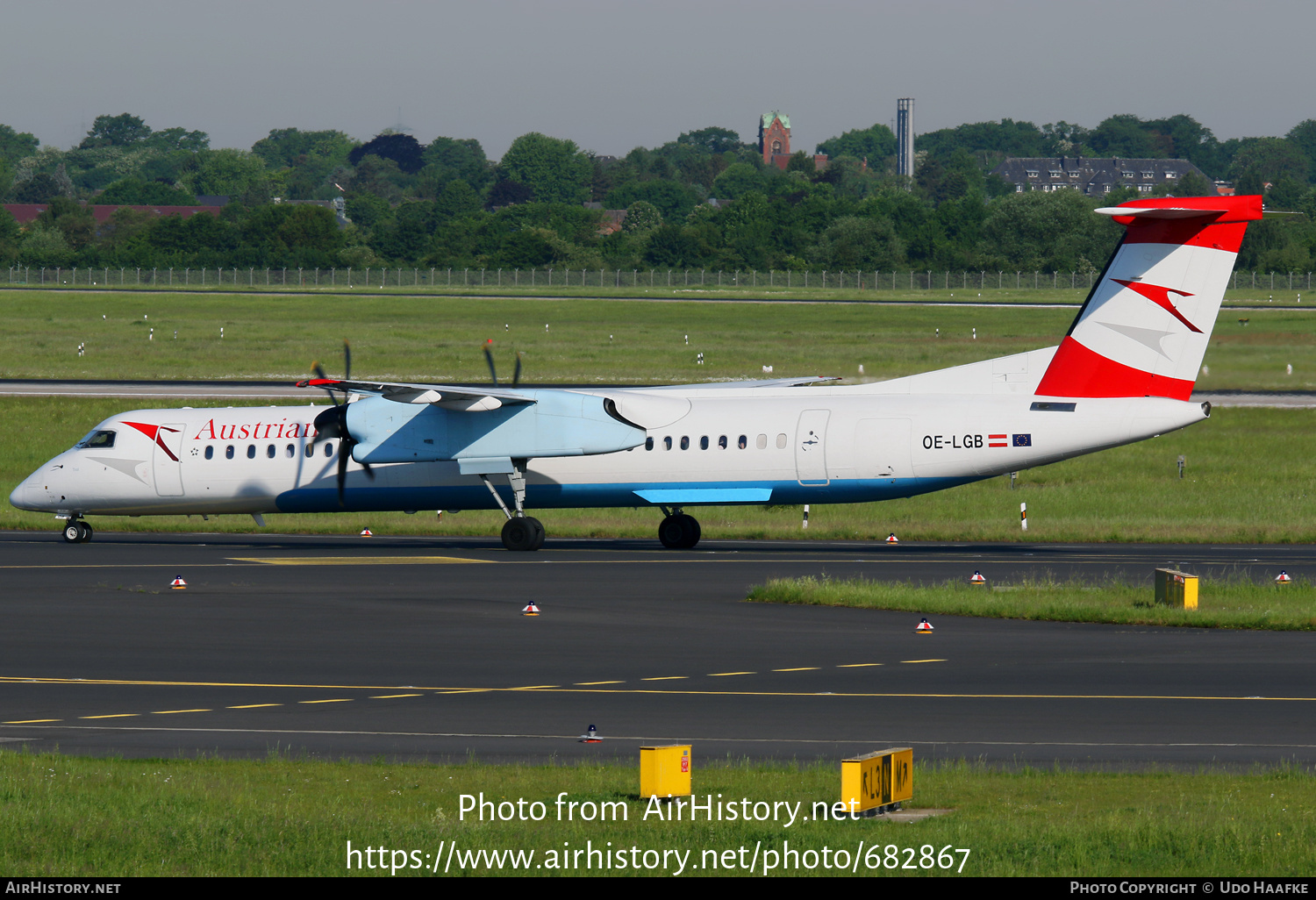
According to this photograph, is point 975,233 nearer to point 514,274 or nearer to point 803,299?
point 803,299

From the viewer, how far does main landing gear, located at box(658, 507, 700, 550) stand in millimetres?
35438

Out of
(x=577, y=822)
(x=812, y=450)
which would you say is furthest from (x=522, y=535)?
(x=577, y=822)

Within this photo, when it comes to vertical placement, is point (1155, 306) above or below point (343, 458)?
above

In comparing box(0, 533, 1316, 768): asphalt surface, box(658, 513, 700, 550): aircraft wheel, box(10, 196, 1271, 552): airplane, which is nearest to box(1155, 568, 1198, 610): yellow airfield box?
box(0, 533, 1316, 768): asphalt surface

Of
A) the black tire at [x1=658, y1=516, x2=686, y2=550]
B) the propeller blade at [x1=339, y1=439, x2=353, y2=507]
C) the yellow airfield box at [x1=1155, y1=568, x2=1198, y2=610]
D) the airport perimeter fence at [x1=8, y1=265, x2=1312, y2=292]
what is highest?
the airport perimeter fence at [x1=8, y1=265, x2=1312, y2=292]

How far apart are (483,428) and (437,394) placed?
6.78ft

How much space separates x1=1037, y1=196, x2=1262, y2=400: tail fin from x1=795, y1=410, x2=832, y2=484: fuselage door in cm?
456

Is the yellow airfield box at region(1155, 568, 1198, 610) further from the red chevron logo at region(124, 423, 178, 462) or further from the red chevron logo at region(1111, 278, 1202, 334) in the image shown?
the red chevron logo at region(124, 423, 178, 462)

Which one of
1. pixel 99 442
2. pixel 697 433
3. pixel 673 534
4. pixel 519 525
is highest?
pixel 697 433

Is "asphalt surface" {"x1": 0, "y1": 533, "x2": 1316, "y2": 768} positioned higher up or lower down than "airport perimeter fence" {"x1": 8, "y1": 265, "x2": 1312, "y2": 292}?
lower down

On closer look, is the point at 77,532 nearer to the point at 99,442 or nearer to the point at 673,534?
the point at 99,442

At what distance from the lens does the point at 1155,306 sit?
3150cm

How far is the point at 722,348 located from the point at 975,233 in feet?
216

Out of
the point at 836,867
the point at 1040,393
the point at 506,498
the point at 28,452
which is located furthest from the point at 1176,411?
the point at 28,452
